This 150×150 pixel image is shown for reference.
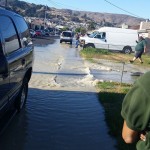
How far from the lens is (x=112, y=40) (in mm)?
37406

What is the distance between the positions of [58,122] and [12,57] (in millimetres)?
1978

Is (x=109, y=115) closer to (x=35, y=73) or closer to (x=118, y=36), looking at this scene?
(x=35, y=73)

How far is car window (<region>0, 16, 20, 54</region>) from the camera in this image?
6.11m

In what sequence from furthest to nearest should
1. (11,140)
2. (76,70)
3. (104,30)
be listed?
(104,30), (76,70), (11,140)

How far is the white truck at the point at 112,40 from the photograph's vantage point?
3691 cm

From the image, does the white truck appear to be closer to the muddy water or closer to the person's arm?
the muddy water

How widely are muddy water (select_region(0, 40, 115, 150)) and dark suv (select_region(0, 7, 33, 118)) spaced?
0.51 meters

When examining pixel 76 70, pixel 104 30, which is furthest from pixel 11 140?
pixel 104 30

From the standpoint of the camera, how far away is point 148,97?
2.37 metres

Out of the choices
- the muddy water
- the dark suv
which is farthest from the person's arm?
the muddy water

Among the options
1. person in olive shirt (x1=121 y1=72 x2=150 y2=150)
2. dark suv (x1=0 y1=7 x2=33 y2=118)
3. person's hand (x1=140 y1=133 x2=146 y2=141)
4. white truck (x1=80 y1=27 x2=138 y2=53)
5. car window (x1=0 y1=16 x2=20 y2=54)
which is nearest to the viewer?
person in olive shirt (x1=121 y1=72 x2=150 y2=150)

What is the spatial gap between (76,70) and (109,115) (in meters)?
8.64

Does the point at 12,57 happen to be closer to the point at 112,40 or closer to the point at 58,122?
the point at 58,122

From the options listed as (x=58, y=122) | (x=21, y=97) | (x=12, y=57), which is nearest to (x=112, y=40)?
(x=21, y=97)
